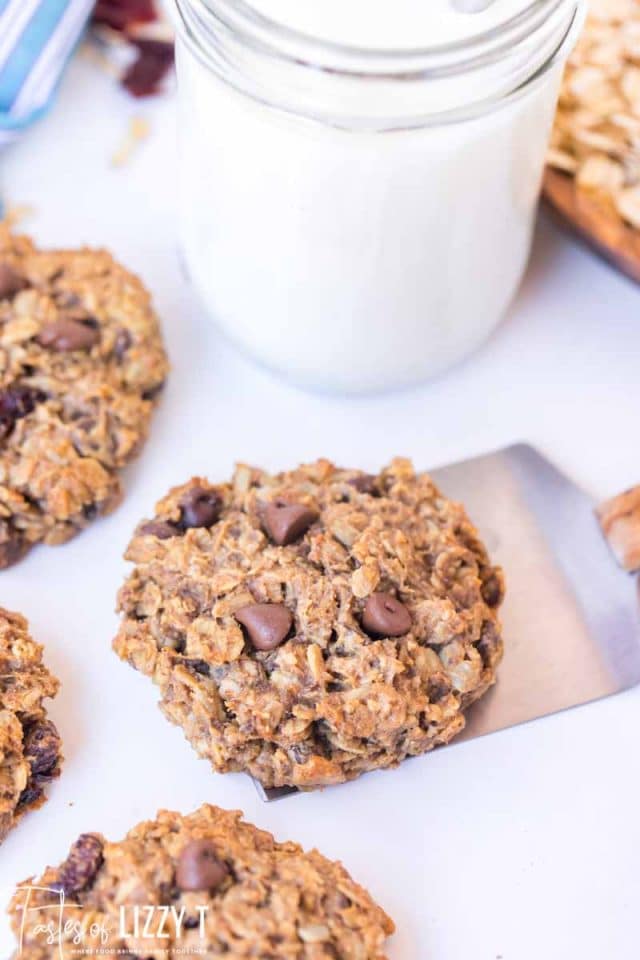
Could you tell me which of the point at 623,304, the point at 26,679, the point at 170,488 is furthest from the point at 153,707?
the point at 623,304

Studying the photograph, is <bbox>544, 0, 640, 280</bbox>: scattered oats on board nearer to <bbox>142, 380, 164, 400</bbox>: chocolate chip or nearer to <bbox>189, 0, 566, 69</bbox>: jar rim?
<bbox>189, 0, 566, 69</bbox>: jar rim

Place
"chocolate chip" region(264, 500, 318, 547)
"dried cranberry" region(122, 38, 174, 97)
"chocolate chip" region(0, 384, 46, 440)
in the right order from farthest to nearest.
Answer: "dried cranberry" region(122, 38, 174, 97), "chocolate chip" region(0, 384, 46, 440), "chocolate chip" region(264, 500, 318, 547)

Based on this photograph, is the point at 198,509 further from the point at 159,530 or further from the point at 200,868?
the point at 200,868

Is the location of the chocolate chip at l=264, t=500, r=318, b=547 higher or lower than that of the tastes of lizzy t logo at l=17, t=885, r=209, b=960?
higher

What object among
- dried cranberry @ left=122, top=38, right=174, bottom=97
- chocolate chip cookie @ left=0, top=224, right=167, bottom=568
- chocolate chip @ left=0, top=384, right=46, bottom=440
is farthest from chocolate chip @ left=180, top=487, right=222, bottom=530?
dried cranberry @ left=122, top=38, right=174, bottom=97

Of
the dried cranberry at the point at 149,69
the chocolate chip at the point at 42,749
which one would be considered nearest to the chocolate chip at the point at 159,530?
the chocolate chip at the point at 42,749

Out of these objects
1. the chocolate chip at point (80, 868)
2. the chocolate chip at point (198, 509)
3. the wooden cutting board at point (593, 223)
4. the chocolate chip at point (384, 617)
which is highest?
the wooden cutting board at point (593, 223)

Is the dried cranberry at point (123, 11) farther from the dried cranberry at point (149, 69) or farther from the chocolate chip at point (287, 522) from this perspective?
the chocolate chip at point (287, 522)
